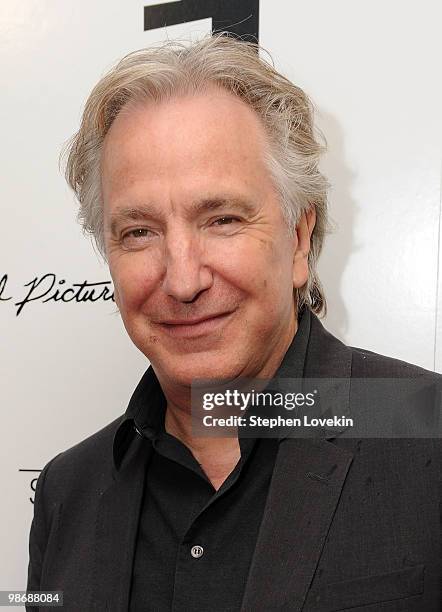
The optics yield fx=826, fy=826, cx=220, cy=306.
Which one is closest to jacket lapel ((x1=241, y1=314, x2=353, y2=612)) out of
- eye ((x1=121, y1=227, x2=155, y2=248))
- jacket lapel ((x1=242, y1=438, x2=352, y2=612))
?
jacket lapel ((x1=242, y1=438, x2=352, y2=612))

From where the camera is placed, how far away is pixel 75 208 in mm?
1568

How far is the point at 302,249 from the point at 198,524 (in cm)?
41

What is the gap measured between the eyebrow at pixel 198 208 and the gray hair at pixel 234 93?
70 mm

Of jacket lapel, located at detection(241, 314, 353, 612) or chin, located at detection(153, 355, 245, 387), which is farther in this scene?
chin, located at detection(153, 355, 245, 387)

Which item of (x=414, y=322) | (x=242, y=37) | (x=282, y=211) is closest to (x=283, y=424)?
(x=282, y=211)

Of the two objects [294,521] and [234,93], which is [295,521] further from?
[234,93]

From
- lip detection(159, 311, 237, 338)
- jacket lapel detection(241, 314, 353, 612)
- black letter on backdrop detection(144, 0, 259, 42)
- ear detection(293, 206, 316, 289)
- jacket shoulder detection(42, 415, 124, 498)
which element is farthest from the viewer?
black letter on backdrop detection(144, 0, 259, 42)

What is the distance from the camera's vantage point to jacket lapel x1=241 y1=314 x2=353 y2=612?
0.95 m

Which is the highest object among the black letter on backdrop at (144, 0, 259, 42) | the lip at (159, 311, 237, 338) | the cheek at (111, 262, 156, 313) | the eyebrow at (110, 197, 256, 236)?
the black letter on backdrop at (144, 0, 259, 42)

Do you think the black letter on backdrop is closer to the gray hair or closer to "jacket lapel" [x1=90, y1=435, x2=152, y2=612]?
the gray hair

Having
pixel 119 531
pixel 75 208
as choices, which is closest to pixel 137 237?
pixel 119 531

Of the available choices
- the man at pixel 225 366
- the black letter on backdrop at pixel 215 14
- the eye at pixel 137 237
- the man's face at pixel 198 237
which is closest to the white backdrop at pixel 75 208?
the black letter on backdrop at pixel 215 14

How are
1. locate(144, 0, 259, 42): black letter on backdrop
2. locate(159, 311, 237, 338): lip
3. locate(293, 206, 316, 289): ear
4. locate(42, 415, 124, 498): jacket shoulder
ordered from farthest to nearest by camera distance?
locate(144, 0, 259, 42): black letter on backdrop < locate(42, 415, 124, 498): jacket shoulder < locate(293, 206, 316, 289): ear < locate(159, 311, 237, 338): lip

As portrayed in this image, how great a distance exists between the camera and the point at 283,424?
1063 millimetres
